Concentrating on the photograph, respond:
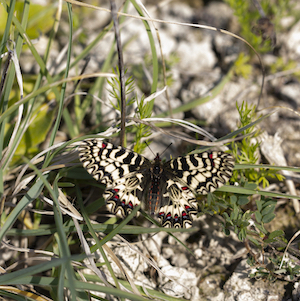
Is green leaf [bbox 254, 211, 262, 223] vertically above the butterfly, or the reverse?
the butterfly

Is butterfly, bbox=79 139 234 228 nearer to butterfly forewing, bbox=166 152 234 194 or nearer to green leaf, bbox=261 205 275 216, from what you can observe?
butterfly forewing, bbox=166 152 234 194

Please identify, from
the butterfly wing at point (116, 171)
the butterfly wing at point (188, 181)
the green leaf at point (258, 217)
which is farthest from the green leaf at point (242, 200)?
the butterfly wing at point (116, 171)

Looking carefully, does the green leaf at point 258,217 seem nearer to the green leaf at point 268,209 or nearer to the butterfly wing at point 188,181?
the green leaf at point 268,209

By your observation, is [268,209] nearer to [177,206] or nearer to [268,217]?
[268,217]

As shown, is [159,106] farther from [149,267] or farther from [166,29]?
[149,267]

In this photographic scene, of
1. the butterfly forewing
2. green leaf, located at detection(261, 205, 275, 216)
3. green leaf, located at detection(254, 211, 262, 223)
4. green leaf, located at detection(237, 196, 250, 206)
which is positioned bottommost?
green leaf, located at detection(254, 211, 262, 223)

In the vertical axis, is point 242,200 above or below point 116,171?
below

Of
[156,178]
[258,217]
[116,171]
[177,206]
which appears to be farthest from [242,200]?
[116,171]

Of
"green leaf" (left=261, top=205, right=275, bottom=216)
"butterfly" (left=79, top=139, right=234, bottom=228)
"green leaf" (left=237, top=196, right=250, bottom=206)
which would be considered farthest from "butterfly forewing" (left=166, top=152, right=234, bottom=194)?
"green leaf" (left=261, top=205, right=275, bottom=216)

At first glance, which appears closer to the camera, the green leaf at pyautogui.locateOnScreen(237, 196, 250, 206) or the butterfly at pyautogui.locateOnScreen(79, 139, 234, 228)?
the butterfly at pyautogui.locateOnScreen(79, 139, 234, 228)
